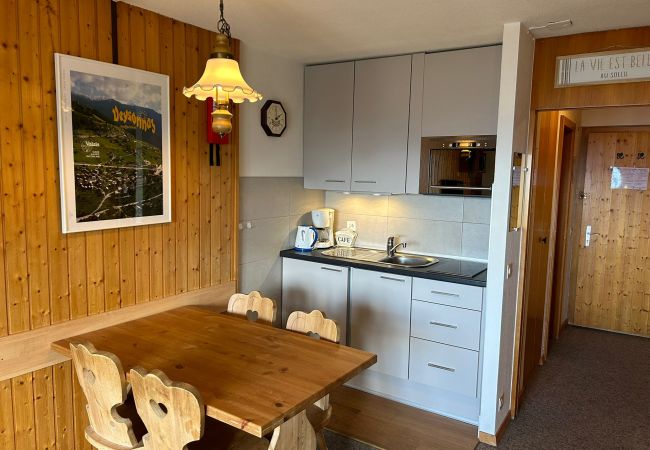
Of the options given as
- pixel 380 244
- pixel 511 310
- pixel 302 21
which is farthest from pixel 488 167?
pixel 302 21

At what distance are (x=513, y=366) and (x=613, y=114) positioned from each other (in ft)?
9.27

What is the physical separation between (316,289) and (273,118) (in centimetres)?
128

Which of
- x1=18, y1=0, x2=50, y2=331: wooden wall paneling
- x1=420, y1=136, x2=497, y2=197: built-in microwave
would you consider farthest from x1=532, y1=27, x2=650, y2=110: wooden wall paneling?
x1=18, y1=0, x2=50, y2=331: wooden wall paneling

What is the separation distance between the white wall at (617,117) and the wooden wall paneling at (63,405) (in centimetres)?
470

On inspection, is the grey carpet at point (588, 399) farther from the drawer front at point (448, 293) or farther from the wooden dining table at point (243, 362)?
the wooden dining table at point (243, 362)

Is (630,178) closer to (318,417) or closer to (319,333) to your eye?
(319,333)

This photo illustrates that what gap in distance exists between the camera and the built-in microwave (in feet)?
10.3

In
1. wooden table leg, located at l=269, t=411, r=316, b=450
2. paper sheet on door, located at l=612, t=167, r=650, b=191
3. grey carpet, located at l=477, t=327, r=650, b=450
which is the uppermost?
paper sheet on door, located at l=612, t=167, r=650, b=191

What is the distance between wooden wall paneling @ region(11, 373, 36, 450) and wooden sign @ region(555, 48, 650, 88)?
3.11m

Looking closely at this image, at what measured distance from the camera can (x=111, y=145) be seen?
7.95ft

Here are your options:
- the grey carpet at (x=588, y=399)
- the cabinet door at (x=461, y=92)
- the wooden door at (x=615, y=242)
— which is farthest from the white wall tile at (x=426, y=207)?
the wooden door at (x=615, y=242)

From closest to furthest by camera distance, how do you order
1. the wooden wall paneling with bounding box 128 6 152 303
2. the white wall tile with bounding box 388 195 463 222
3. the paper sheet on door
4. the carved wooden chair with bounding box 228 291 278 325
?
1. the wooden wall paneling with bounding box 128 6 152 303
2. the carved wooden chair with bounding box 228 291 278 325
3. the white wall tile with bounding box 388 195 463 222
4. the paper sheet on door

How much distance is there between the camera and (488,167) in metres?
3.14

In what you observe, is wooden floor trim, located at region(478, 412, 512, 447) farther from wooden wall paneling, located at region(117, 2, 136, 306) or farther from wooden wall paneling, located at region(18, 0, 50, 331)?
wooden wall paneling, located at region(18, 0, 50, 331)
